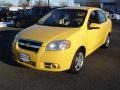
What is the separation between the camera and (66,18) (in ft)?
24.9

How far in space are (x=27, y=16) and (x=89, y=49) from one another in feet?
41.7

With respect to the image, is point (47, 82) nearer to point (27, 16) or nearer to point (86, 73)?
point (86, 73)

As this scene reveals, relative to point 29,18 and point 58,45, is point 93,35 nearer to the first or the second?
point 58,45

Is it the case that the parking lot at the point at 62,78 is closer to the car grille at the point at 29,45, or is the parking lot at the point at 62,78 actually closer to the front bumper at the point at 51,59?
the front bumper at the point at 51,59

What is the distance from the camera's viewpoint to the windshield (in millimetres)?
7320

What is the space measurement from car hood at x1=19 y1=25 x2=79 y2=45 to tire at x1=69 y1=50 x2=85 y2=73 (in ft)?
1.79

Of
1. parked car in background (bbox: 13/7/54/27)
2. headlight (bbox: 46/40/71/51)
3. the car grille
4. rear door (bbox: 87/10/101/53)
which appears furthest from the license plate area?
parked car in background (bbox: 13/7/54/27)

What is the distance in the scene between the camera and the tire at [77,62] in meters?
6.48

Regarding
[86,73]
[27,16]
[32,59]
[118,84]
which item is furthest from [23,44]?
[27,16]

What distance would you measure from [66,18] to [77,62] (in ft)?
4.83

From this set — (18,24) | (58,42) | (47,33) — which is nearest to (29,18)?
(18,24)

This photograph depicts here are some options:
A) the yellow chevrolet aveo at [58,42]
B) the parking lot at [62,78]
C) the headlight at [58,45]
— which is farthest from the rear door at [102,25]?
the headlight at [58,45]

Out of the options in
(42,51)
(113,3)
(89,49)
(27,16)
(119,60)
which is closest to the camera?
(42,51)

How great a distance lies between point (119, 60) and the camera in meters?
8.30
